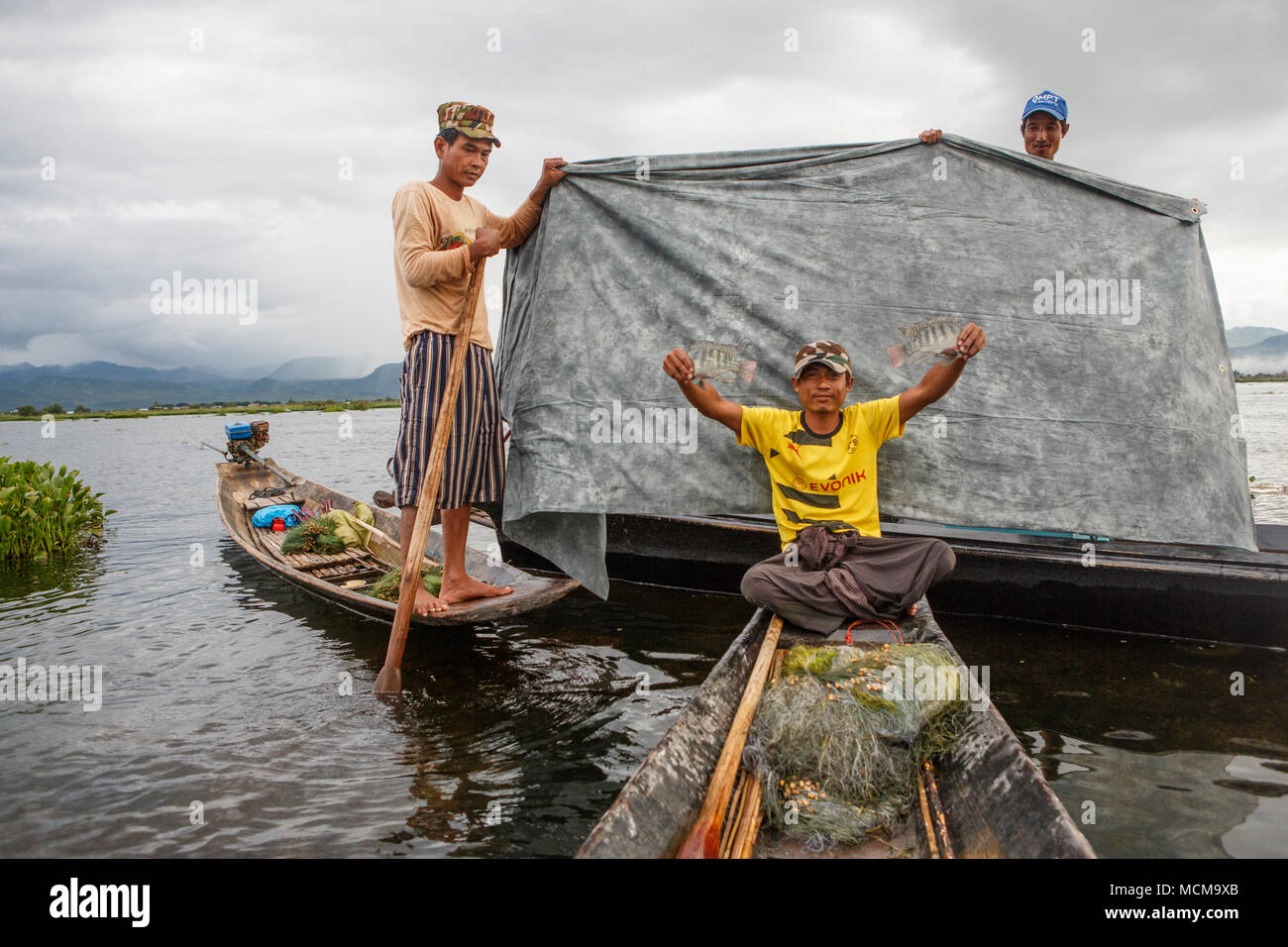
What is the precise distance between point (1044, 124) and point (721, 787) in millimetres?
5599

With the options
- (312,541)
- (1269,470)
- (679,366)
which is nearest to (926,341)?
(679,366)

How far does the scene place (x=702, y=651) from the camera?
658 centimetres

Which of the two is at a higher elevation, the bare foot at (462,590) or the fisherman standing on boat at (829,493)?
the fisherman standing on boat at (829,493)

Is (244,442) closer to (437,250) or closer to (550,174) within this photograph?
(437,250)

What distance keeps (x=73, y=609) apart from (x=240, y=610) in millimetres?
1838

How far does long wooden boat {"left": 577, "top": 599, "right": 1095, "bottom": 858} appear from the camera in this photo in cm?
239

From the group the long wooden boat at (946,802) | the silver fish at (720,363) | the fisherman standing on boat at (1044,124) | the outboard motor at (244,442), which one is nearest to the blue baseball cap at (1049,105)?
the fisherman standing on boat at (1044,124)

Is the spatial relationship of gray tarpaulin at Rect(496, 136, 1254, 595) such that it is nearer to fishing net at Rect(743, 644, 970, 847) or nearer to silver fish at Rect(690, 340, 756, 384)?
silver fish at Rect(690, 340, 756, 384)

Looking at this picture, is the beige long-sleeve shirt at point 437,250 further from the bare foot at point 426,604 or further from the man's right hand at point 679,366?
the bare foot at point 426,604

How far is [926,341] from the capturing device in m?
4.70

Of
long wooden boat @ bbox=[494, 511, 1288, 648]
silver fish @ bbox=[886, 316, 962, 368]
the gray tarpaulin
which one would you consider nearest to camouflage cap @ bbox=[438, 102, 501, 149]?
the gray tarpaulin

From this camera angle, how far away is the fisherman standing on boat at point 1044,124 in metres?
5.91

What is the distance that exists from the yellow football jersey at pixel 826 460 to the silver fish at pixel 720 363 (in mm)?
296
